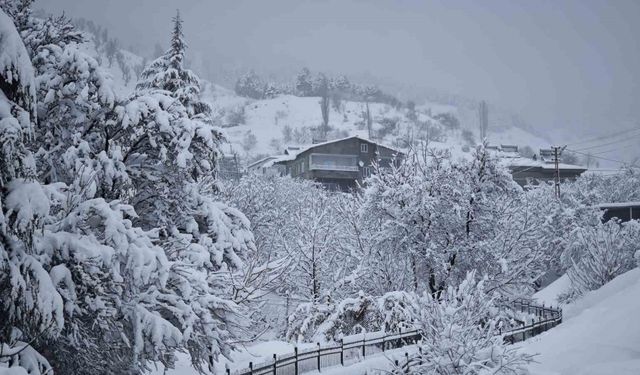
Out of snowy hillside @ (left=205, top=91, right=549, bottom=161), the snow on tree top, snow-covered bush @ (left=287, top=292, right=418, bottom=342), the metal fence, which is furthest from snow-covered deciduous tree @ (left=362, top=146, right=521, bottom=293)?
snowy hillside @ (left=205, top=91, right=549, bottom=161)

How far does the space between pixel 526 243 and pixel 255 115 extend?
488ft

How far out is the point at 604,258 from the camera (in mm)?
29141

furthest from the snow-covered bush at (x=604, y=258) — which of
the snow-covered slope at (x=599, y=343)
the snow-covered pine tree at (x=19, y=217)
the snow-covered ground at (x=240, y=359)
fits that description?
the snow-covered pine tree at (x=19, y=217)

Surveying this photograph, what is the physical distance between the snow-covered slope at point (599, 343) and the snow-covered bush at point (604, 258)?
538 cm

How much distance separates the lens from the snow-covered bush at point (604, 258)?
29.0 metres

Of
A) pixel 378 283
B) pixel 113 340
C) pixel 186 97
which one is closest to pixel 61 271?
pixel 113 340

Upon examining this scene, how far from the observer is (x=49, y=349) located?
8250 mm

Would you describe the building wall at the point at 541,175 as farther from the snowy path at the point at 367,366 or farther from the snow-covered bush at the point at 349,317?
the snowy path at the point at 367,366

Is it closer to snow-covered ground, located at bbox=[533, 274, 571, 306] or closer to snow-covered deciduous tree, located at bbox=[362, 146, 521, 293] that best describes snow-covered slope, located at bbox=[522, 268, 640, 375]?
snow-covered deciduous tree, located at bbox=[362, 146, 521, 293]

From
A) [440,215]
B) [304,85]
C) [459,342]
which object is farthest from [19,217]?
→ [304,85]

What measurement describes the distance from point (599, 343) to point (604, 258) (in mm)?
14663

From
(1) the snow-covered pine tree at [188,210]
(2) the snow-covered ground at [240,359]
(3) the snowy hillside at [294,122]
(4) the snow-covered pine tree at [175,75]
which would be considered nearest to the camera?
(1) the snow-covered pine tree at [188,210]

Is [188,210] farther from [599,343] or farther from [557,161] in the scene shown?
[557,161]

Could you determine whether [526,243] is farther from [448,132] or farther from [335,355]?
[448,132]
